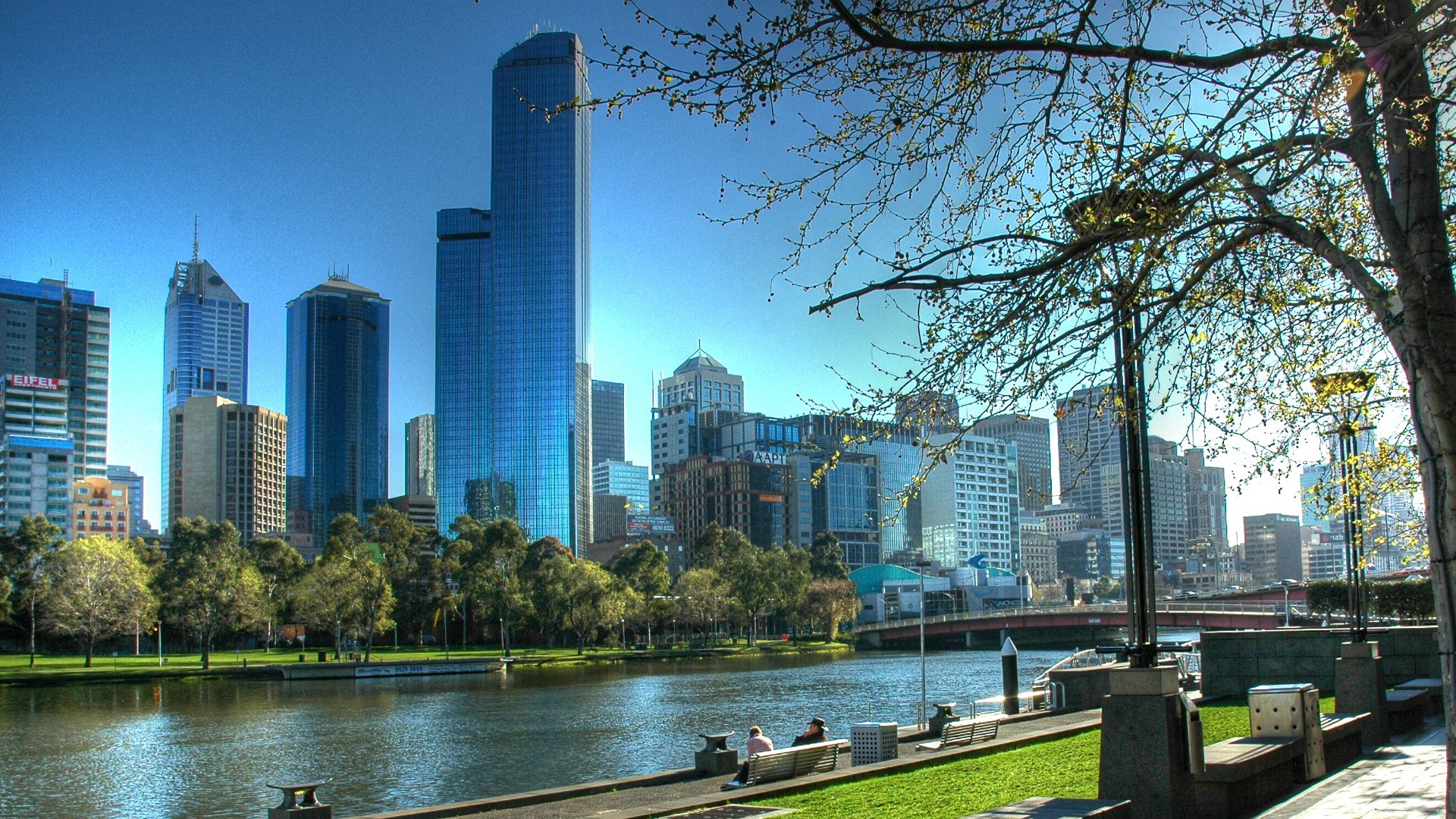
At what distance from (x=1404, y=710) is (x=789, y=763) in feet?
32.0

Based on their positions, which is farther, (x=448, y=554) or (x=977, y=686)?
(x=448, y=554)

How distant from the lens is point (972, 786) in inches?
654

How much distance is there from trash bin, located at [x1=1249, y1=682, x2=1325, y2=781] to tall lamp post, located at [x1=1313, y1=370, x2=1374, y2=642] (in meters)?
2.71

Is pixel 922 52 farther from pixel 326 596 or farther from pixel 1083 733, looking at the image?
pixel 326 596

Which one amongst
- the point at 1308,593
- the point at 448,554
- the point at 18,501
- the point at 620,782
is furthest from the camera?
the point at 18,501

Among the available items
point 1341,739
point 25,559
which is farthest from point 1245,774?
point 25,559

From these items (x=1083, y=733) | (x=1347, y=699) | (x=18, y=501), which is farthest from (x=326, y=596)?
(x=18, y=501)

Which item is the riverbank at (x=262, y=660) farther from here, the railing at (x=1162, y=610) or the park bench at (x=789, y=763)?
the park bench at (x=789, y=763)

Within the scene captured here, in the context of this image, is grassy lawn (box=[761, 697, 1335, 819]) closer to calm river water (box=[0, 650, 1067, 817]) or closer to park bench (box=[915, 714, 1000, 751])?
park bench (box=[915, 714, 1000, 751])

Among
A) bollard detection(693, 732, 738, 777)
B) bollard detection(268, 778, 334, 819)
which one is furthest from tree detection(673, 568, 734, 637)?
bollard detection(268, 778, 334, 819)

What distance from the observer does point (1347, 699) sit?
1745 centimetres

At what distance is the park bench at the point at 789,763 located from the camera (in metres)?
19.2

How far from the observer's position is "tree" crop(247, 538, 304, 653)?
307 ft

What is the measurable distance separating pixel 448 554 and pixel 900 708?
2501 inches
